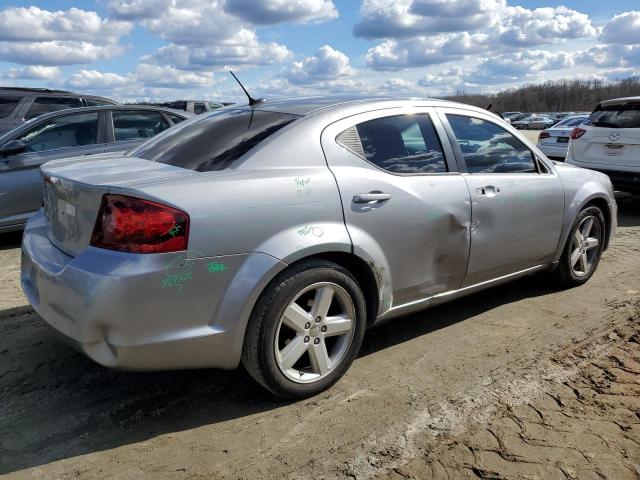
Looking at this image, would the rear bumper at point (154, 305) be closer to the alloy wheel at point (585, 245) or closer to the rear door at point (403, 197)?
the rear door at point (403, 197)

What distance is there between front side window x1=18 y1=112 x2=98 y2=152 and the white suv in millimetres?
7069

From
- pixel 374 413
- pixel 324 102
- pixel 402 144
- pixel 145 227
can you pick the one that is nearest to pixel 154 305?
pixel 145 227

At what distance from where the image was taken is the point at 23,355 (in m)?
3.64

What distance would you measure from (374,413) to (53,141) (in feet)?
18.9

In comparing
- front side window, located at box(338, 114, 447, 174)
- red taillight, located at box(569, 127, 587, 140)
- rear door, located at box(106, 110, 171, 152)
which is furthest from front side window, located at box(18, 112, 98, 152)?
red taillight, located at box(569, 127, 587, 140)

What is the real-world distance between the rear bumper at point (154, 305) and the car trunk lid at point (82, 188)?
0.14 meters

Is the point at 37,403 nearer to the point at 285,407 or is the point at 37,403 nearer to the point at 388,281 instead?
the point at 285,407

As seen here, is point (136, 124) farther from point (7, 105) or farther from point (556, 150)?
point (556, 150)

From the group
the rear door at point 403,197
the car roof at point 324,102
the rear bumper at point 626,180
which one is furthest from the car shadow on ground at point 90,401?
the rear bumper at point 626,180

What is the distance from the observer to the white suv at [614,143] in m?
8.00

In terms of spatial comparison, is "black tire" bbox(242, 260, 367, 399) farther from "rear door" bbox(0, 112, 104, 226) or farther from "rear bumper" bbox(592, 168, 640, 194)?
"rear bumper" bbox(592, 168, 640, 194)

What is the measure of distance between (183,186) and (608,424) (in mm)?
2423

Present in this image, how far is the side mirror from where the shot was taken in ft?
21.5

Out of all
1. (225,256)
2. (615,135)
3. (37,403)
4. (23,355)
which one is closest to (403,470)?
(225,256)
